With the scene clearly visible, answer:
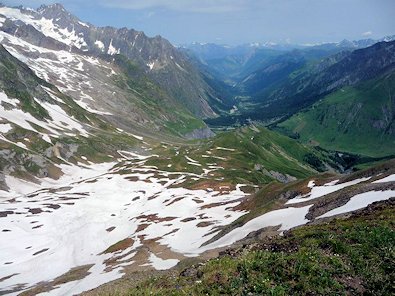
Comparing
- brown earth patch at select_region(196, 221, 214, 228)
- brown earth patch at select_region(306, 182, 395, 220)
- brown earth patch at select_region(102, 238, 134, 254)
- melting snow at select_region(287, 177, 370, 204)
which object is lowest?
brown earth patch at select_region(196, 221, 214, 228)

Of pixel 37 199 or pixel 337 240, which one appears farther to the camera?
pixel 37 199

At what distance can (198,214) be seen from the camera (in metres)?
110

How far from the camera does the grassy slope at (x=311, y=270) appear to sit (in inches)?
943

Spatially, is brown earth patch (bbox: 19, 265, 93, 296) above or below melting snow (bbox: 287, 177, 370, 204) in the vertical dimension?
below

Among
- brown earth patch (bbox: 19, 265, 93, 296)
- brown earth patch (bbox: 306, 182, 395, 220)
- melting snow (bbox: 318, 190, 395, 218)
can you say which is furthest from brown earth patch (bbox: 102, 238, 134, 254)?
melting snow (bbox: 318, 190, 395, 218)

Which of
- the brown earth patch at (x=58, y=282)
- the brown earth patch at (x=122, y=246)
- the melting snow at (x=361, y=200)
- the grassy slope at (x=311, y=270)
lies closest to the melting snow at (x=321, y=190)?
the melting snow at (x=361, y=200)

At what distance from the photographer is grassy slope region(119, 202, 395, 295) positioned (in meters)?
24.0

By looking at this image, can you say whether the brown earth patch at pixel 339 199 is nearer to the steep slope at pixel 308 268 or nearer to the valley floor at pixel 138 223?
the valley floor at pixel 138 223

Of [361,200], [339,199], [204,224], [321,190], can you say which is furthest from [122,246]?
[361,200]

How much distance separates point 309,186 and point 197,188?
76920 millimetres

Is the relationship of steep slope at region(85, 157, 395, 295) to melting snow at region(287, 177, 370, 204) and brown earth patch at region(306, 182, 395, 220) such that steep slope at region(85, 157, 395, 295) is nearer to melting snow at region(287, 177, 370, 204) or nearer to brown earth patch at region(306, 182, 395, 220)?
brown earth patch at region(306, 182, 395, 220)

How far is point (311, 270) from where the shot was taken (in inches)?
993

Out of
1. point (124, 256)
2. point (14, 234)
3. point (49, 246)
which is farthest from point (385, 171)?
point (14, 234)

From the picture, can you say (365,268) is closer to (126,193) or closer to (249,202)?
(249,202)
